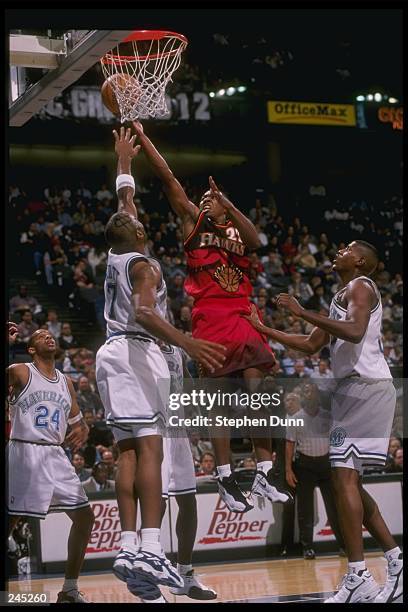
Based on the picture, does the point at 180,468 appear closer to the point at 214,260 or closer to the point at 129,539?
the point at 129,539

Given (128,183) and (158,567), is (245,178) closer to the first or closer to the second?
(128,183)

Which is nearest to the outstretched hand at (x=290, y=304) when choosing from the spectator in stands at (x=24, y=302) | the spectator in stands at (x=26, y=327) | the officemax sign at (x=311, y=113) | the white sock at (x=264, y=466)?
the white sock at (x=264, y=466)

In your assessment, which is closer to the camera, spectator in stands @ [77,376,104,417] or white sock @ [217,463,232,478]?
white sock @ [217,463,232,478]

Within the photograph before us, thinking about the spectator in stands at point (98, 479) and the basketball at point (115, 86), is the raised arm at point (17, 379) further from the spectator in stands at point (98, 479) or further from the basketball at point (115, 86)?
the spectator in stands at point (98, 479)

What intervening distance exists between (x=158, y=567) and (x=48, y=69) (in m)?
3.76

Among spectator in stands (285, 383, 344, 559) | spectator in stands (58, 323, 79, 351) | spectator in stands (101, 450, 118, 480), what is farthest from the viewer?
spectator in stands (58, 323, 79, 351)

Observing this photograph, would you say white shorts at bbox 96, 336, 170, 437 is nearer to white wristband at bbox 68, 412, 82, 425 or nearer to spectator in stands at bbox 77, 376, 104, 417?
white wristband at bbox 68, 412, 82, 425

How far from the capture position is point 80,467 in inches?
432

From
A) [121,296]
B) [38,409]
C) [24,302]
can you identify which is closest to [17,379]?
[38,409]

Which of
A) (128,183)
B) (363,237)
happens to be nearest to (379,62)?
(363,237)

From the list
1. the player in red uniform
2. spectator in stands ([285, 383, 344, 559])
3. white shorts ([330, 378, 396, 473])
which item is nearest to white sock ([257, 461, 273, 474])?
the player in red uniform

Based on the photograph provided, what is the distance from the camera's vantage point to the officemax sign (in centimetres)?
1930

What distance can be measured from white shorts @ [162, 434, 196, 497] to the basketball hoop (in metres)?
2.41

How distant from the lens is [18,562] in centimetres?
1039
